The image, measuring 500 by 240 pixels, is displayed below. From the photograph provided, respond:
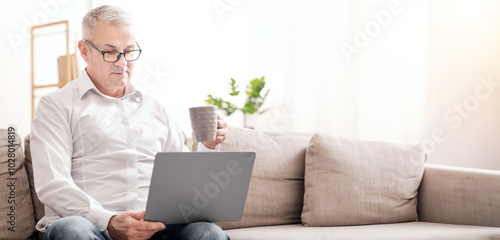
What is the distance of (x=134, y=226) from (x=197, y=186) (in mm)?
192

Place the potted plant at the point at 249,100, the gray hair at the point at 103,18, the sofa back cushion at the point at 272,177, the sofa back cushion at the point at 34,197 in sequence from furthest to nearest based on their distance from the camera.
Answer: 1. the potted plant at the point at 249,100
2. the sofa back cushion at the point at 272,177
3. the sofa back cushion at the point at 34,197
4. the gray hair at the point at 103,18

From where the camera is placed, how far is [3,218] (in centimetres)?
169

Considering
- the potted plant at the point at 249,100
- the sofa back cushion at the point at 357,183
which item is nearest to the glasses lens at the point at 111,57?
the sofa back cushion at the point at 357,183

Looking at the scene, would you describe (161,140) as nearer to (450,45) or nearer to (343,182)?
(343,182)

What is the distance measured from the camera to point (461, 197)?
2213 millimetres

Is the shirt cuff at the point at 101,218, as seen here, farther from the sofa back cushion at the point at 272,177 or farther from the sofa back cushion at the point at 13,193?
the sofa back cushion at the point at 272,177

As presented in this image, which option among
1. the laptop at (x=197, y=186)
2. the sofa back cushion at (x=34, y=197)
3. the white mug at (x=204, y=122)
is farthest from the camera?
the sofa back cushion at (x=34, y=197)

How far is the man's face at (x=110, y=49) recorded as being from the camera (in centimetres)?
164

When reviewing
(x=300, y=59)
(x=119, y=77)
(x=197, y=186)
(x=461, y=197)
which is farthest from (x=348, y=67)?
(x=197, y=186)

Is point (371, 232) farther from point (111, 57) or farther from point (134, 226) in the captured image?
point (111, 57)

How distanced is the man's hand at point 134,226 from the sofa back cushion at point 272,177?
2.41 feet

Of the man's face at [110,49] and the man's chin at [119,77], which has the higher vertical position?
the man's face at [110,49]

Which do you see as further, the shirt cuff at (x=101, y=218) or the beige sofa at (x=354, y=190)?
the beige sofa at (x=354, y=190)

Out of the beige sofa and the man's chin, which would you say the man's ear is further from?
the beige sofa
